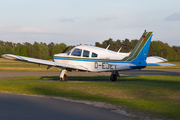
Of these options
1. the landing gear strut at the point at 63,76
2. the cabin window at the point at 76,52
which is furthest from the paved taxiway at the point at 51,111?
the cabin window at the point at 76,52

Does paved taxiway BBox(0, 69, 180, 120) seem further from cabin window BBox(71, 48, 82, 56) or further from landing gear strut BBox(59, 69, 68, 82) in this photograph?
cabin window BBox(71, 48, 82, 56)

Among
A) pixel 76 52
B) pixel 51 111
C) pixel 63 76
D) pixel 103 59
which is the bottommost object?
pixel 51 111

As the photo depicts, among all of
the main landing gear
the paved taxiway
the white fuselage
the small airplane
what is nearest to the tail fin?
the small airplane

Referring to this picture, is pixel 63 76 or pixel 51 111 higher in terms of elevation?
pixel 63 76

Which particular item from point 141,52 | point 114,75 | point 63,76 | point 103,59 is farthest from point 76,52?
point 141,52

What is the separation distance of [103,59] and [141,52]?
2637 millimetres

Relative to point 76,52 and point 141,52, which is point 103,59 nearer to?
point 76,52

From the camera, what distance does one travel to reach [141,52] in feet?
57.8

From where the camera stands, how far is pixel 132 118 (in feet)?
23.5

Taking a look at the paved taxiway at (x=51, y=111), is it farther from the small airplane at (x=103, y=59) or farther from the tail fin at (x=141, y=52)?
the tail fin at (x=141, y=52)

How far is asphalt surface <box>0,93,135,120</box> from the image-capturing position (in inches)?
279

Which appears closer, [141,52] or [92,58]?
[141,52]

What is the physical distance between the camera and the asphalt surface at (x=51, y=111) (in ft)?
23.3

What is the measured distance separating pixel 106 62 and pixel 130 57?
5.49 ft
